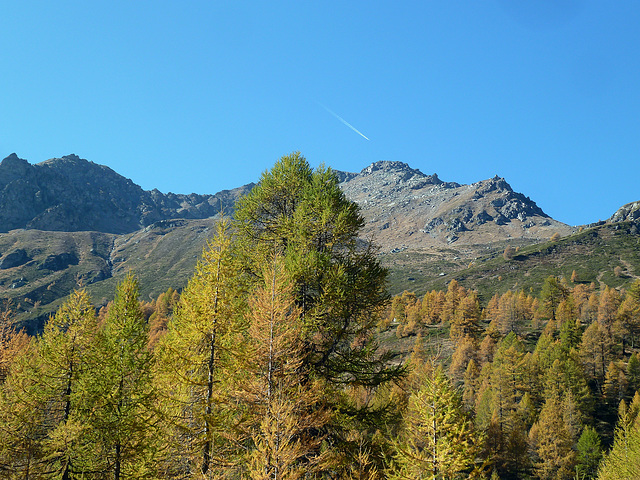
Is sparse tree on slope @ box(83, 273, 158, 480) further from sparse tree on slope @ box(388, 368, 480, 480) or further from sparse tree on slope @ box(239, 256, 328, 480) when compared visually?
sparse tree on slope @ box(388, 368, 480, 480)

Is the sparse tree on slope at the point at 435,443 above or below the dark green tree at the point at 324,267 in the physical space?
below

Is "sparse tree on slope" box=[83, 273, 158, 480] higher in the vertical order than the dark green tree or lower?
lower

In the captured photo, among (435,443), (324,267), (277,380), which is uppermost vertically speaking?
(324,267)

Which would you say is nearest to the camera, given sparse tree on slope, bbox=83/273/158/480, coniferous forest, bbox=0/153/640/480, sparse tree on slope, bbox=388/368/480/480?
sparse tree on slope, bbox=388/368/480/480

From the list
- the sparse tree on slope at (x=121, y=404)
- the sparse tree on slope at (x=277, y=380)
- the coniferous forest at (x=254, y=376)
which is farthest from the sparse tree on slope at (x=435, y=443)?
the sparse tree on slope at (x=121, y=404)

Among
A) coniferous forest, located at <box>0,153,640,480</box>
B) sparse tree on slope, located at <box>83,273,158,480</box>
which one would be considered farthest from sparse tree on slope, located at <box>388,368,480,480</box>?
sparse tree on slope, located at <box>83,273,158,480</box>

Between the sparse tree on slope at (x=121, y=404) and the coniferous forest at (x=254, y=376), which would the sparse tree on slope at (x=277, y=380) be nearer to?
the coniferous forest at (x=254, y=376)

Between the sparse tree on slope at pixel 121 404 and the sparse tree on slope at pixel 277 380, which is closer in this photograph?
the sparse tree on slope at pixel 277 380

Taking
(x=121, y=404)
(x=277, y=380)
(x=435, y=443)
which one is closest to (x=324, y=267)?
(x=277, y=380)

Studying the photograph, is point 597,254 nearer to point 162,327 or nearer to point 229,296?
point 162,327

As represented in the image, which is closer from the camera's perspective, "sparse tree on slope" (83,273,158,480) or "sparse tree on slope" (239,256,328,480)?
"sparse tree on slope" (239,256,328,480)

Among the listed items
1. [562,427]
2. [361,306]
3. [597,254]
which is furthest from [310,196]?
[597,254]

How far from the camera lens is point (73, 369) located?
15.1 meters

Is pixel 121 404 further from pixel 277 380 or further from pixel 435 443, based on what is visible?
pixel 435 443
